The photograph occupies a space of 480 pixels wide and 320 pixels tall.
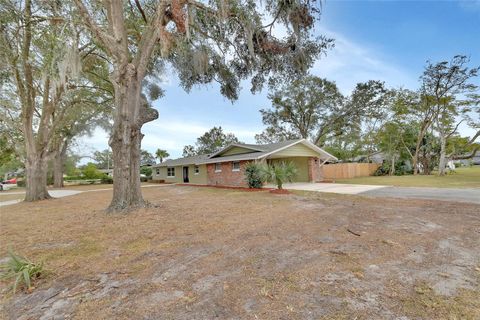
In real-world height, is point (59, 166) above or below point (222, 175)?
above

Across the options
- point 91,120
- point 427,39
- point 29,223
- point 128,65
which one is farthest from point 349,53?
point 91,120

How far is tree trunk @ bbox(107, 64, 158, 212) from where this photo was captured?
7051 millimetres

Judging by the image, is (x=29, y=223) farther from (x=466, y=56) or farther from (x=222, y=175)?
(x=466, y=56)

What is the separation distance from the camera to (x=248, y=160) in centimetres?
1550

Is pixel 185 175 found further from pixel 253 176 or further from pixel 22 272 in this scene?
pixel 22 272

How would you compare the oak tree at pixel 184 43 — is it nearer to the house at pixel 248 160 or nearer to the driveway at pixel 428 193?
the driveway at pixel 428 193

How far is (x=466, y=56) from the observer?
18.3 m

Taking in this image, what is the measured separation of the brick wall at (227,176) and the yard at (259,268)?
33.0ft

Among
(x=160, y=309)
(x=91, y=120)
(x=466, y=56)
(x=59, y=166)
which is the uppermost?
(x=466, y=56)

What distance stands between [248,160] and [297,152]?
3936 mm

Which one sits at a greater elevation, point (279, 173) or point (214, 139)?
point (214, 139)

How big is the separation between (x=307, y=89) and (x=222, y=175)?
44.8ft

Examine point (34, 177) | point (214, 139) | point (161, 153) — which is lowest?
point (34, 177)

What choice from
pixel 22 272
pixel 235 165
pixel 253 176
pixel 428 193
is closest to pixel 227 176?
pixel 235 165
